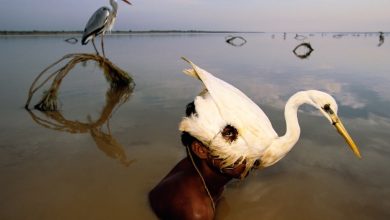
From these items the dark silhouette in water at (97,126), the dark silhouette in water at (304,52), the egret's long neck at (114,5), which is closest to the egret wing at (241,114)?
the dark silhouette in water at (97,126)

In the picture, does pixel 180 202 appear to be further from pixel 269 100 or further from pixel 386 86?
pixel 386 86

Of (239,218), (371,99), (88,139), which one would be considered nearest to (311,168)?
(239,218)

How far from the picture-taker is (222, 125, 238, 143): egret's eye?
217 cm

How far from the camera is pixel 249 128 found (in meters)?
2.15

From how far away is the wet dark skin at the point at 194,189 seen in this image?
2.36m

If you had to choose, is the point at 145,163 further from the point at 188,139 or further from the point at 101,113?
the point at 101,113

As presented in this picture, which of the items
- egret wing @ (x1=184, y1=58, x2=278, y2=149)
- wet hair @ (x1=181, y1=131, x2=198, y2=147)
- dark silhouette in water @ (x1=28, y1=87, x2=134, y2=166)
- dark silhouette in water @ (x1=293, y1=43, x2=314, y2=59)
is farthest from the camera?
dark silhouette in water @ (x1=293, y1=43, x2=314, y2=59)

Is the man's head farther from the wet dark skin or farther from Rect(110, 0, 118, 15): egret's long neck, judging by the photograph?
Rect(110, 0, 118, 15): egret's long neck

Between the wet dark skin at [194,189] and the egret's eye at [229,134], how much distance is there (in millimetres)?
270

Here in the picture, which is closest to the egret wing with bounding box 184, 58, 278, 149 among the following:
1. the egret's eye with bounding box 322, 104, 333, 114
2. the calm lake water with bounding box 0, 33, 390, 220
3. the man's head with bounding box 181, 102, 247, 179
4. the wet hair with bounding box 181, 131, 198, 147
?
the man's head with bounding box 181, 102, 247, 179

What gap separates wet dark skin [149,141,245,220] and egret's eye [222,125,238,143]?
27 cm

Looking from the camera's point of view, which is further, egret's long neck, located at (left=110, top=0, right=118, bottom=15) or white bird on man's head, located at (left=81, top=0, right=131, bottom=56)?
egret's long neck, located at (left=110, top=0, right=118, bottom=15)

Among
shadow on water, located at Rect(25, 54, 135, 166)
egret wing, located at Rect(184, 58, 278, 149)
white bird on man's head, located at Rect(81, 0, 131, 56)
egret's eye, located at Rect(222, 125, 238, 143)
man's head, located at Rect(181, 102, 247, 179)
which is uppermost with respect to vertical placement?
egret wing, located at Rect(184, 58, 278, 149)

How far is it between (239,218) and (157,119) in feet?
10.2
